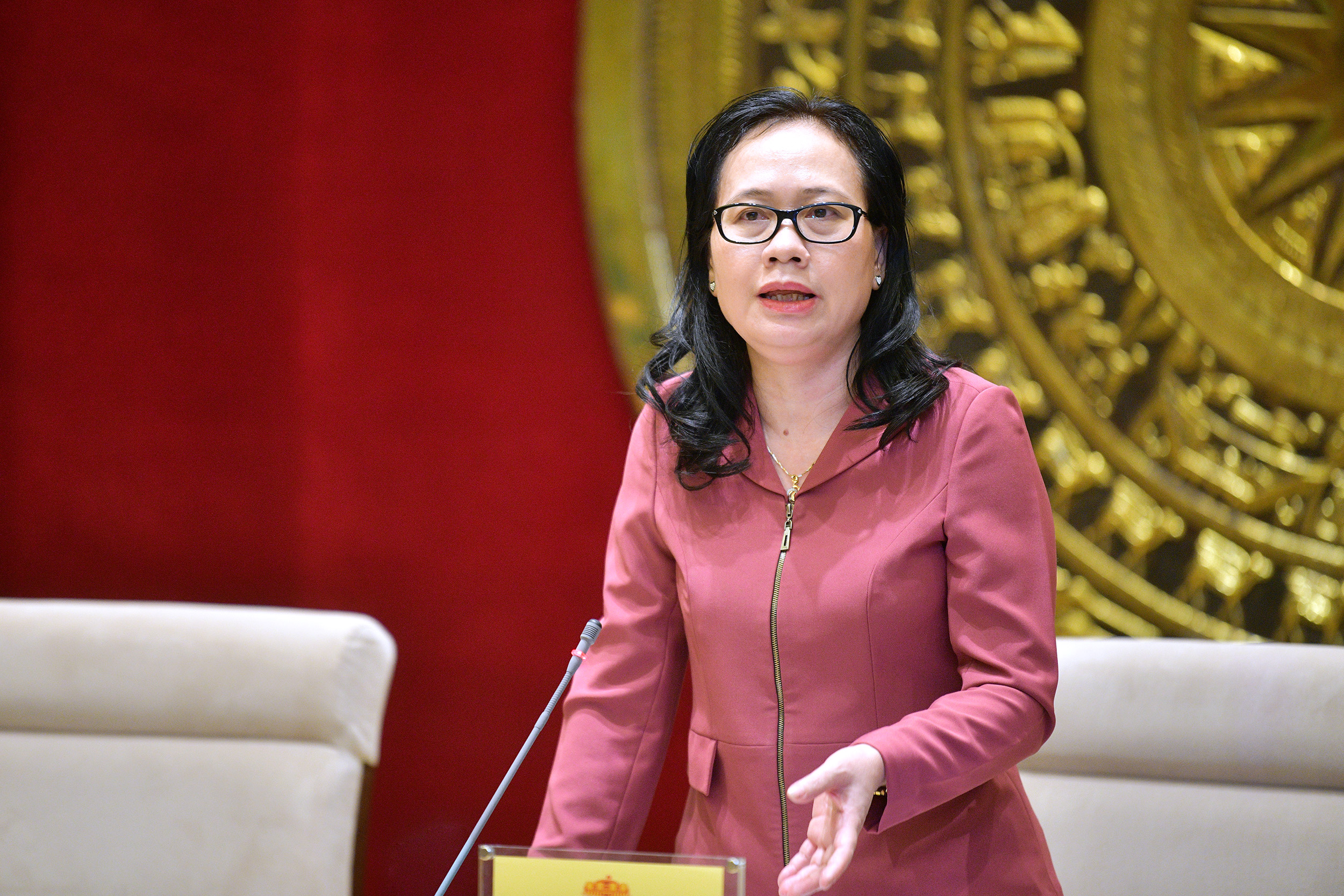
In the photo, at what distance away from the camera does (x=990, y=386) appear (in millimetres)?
1250

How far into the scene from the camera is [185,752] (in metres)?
1.77

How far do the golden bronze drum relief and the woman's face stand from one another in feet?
2.88

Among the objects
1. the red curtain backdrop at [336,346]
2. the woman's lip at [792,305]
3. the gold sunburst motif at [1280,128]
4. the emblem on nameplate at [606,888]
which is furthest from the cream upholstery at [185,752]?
the gold sunburst motif at [1280,128]

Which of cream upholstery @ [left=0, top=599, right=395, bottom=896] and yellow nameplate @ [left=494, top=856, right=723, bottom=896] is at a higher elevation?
yellow nameplate @ [left=494, top=856, right=723, bottom=896]

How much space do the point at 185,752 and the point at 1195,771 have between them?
140 cm

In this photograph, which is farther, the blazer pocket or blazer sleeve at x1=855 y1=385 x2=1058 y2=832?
the blazer pocket

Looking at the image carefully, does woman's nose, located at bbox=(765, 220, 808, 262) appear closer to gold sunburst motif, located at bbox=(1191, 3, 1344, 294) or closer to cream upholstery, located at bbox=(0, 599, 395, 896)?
cream upholstery, located at bbox=(0, 599, 395, 896)

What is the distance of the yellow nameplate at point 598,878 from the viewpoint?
852 millimetres

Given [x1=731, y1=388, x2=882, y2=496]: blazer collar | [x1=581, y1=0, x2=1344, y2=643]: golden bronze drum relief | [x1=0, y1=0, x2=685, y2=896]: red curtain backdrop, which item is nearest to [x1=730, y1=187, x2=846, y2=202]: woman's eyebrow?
[x1=731, y1=388, x2=882, y2=496]: blazer collar

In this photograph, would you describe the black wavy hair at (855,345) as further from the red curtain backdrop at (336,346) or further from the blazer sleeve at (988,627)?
the red curtain backdrop at (336,346)

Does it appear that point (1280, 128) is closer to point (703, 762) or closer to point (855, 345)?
point (855, 345)

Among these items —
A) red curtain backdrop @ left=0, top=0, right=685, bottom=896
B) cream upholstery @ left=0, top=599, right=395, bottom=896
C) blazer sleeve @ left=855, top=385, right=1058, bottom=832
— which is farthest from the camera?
red curtain backdrop @ left=0, top=0, right=685, bottom=896

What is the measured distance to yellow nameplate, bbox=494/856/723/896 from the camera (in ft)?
2.80

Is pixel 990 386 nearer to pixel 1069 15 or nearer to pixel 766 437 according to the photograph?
pixel 766 437
